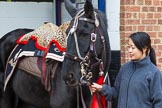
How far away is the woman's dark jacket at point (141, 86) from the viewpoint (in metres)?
4.61

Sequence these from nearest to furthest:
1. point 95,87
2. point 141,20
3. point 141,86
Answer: point 141,86, point 95,87, point 141,20

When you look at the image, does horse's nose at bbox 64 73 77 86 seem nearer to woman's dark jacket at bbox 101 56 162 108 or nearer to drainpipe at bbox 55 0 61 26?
woman's dark jacket at bbox 101 56 162 108

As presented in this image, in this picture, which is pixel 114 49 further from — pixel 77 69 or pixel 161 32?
pixel 77 69

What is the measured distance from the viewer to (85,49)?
16.1 feet

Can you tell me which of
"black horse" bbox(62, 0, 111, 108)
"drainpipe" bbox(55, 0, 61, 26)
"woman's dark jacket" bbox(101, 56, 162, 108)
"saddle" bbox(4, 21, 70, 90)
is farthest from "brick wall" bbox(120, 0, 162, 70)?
"woman's dark jacket" bbox(101, 56, 162, 108)

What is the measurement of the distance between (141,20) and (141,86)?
2.97 m

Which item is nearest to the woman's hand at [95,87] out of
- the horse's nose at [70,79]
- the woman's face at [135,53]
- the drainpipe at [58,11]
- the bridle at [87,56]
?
the bridle at [87,56]

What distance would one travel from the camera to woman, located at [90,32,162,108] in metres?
4.62

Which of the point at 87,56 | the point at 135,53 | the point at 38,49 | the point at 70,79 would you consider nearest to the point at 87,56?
the point at 87,56

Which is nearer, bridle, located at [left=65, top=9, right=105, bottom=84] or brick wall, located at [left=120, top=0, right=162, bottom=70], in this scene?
bridle, located at [left=65, top=9, right=105, bottom=84]

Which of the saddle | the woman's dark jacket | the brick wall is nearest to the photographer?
the woman's dark jacket

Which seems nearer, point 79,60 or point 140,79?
point 140,79

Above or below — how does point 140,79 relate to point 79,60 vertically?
below

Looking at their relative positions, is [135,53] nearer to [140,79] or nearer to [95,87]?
[140,79]
